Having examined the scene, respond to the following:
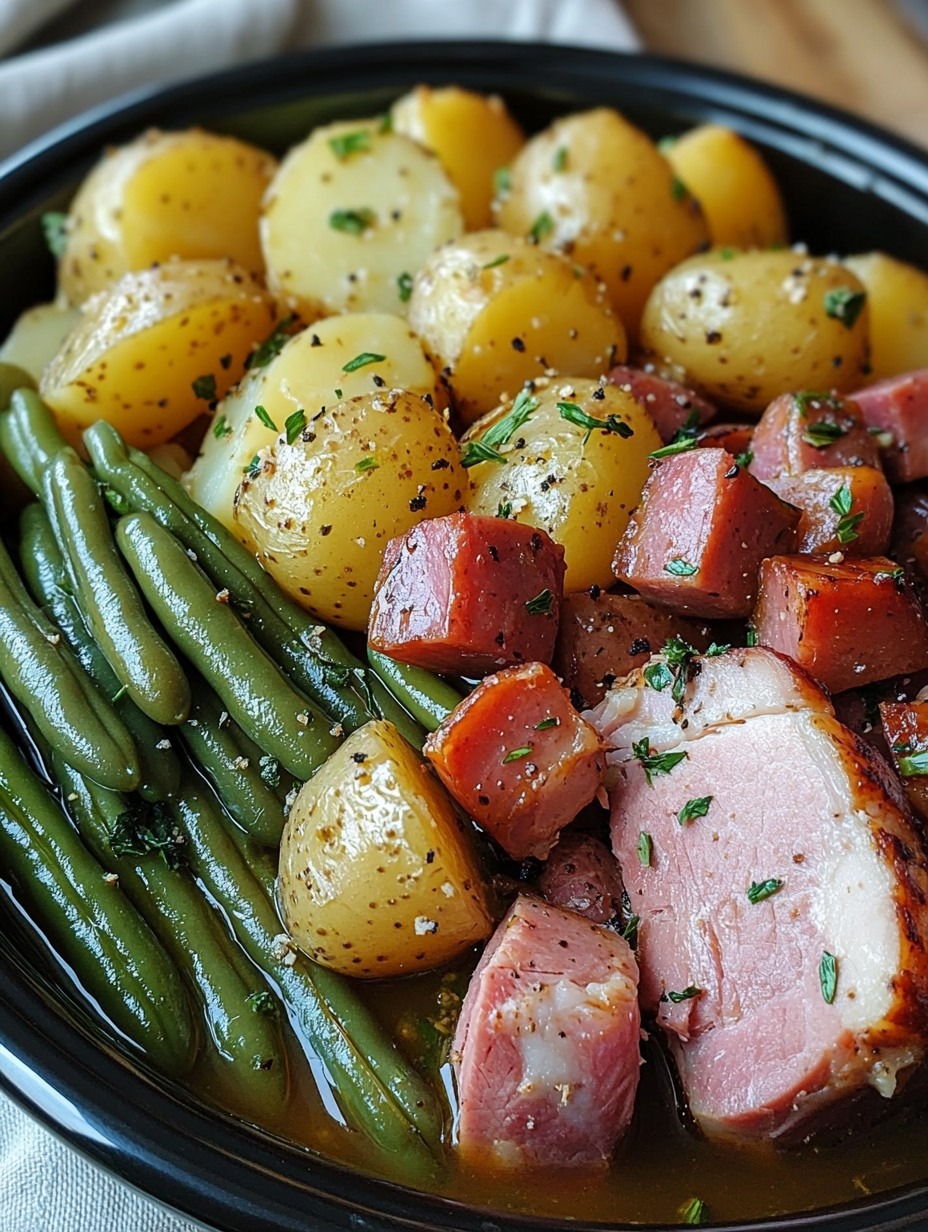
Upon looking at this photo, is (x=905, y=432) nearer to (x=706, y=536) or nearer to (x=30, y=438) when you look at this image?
(x=706, y=536)

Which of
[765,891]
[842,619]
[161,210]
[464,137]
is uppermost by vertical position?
[161,210]

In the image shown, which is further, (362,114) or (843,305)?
(362,114)

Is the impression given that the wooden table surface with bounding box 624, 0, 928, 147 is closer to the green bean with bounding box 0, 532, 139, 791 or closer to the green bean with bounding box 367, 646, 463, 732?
the green bean with bounding box 367, 646, 463, 732

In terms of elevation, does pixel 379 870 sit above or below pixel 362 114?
below

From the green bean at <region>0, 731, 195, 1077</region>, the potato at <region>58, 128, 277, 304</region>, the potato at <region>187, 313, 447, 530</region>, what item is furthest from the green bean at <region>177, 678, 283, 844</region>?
the potato at <region>58, 128, 277, 304</region>

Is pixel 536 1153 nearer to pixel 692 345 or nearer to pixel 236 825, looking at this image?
pixel 236 825

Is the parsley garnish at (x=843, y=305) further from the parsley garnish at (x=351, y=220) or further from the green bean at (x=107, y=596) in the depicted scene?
the green bean at (x=107, y=596)

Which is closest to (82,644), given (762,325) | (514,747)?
(514,747)

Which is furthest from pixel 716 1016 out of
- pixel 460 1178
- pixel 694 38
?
pixel 694 38

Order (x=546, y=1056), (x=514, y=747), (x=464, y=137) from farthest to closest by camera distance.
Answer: (x=464, y=137) → (x=514, y=747) → (x=546, y=1056)
